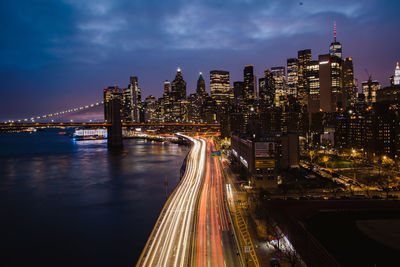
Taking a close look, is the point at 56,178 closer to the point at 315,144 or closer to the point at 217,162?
the point at 217,162

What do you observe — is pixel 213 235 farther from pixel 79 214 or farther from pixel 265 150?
pixel 79 214

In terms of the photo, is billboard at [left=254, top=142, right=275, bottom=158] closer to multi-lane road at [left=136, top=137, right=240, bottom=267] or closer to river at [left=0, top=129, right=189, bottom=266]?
multi-lane road at [left=136, top=137, right=240, bottom=267]

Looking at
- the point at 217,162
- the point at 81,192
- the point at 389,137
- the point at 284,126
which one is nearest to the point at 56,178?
the point at 81,192

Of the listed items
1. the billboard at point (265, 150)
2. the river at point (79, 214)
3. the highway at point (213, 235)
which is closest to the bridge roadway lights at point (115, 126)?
the river at point (79, 214)

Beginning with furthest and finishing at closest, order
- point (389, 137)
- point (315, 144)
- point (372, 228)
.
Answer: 1. point (315, 144)
2. point (389, 137)
3. point (372, 228)

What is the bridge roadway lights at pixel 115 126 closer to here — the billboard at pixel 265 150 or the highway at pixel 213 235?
the billboard at pixel 265 150
